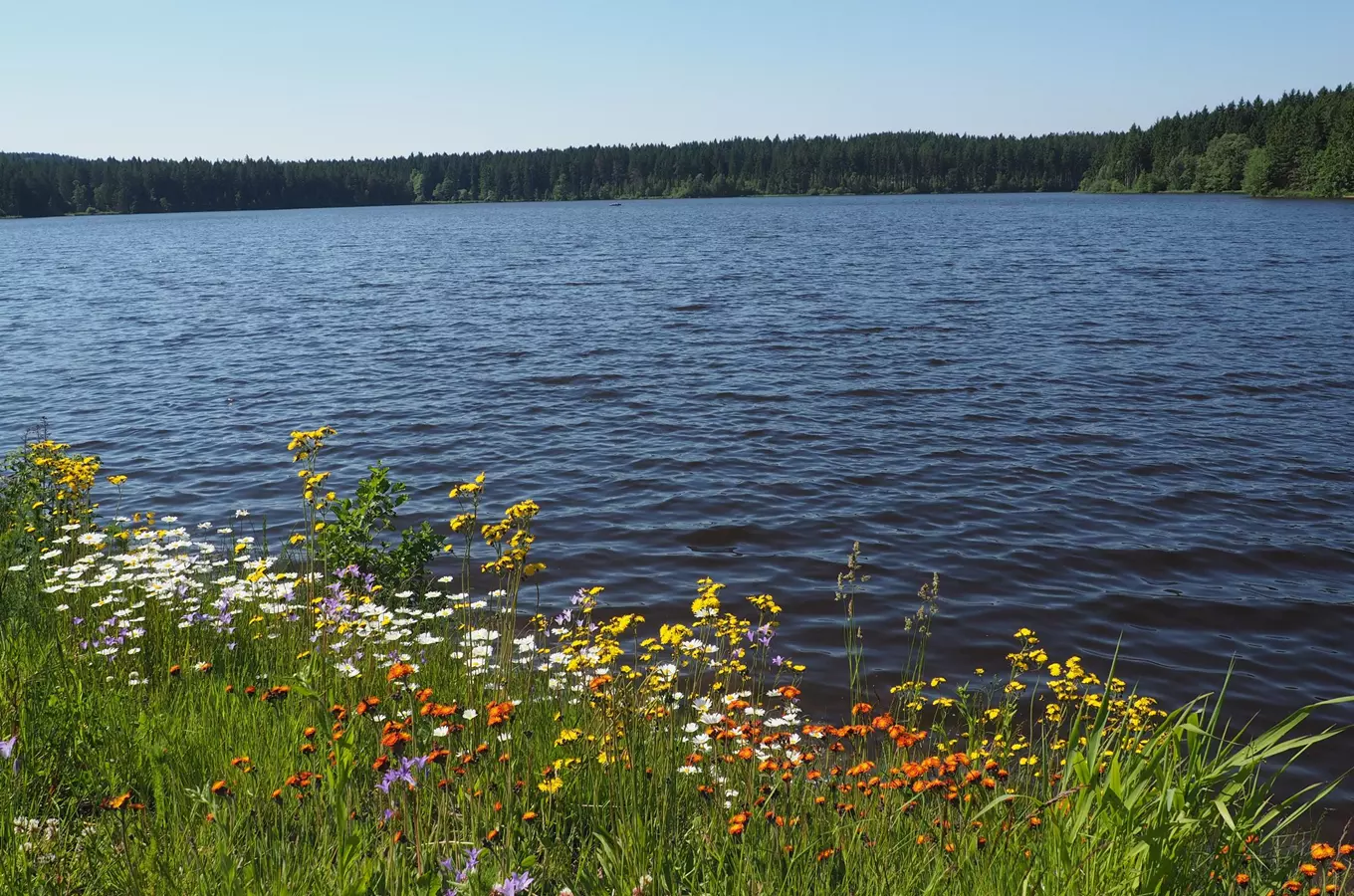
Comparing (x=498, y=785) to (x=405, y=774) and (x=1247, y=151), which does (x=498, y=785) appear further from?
(x=1247, y=151)

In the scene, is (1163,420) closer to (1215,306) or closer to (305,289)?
(1215,306)

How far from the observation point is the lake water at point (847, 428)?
10.6 m

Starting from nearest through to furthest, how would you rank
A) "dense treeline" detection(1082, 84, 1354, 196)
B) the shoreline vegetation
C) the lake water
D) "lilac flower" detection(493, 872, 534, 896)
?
"lilac flower" detection(493, 872, 534, 896) → the shoreline vegetation → the lake water → "dense treeline" detection(1082, 84, 1354, 196)

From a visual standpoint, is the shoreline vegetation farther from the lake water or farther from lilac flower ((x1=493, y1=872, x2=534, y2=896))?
the lake water

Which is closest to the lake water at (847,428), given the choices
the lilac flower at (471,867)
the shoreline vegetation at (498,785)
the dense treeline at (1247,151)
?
the shoreline vegetation at (498,785)

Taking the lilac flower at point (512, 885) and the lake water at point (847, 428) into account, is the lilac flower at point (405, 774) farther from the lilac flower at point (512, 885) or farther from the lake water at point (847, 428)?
the lake water at point (847, 428)

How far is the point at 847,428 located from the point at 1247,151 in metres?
147

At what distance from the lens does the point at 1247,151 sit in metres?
135

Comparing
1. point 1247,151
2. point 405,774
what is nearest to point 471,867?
point 405,774

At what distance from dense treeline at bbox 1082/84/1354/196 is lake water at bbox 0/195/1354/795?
81.5 meters

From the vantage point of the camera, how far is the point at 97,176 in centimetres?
17950

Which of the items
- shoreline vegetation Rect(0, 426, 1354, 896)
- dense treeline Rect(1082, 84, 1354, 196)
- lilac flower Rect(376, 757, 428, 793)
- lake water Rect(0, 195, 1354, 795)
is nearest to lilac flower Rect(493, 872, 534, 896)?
shoreline vegetation Rect(0, 426, 1354, 896)

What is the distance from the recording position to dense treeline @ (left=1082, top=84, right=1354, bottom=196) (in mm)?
107625

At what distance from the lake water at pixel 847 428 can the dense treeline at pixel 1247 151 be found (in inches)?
3209
